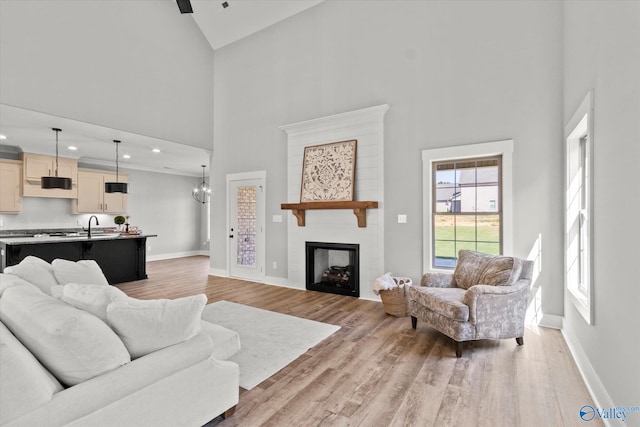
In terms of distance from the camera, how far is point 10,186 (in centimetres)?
644

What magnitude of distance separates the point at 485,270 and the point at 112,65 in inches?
246

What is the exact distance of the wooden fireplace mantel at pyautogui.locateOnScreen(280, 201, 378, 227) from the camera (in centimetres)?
455

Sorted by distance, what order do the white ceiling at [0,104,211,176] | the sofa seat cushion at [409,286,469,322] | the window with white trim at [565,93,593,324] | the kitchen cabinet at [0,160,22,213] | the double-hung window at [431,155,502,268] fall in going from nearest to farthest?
the sofa seat cushion at [409,286,469,322], the window with white trim at [565,93,593,324], the double-hung window at [431,155,502,268], the white ceiling at [0,104,211,176], the kitchen cabinet at [0,160,22,213]

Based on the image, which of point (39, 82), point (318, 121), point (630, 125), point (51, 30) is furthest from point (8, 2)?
point (630, 125)

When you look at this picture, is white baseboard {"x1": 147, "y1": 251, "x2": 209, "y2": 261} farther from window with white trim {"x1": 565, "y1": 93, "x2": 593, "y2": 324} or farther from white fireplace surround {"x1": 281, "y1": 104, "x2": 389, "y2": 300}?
window with white trim {"x1": 565, "y1": 93, "x2": 593, "y2": 324}

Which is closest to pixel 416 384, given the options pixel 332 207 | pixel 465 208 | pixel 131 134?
pixel 465 208

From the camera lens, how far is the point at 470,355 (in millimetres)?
2818

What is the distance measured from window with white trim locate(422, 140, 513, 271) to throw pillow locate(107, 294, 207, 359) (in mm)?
3374

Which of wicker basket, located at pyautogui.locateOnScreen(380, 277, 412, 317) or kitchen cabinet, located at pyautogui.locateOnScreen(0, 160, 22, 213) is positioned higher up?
kitchen cabinet, located at pyautogui.locateOnScreen(0, 160, 22, 213)

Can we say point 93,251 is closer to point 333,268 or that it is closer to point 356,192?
point 333,268

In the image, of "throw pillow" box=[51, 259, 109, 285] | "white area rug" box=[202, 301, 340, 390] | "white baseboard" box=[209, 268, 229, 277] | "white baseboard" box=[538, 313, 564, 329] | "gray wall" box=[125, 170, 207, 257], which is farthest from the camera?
"gray wall" box=[125, 170, 207, 257]

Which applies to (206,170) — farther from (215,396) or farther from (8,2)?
(215,396)

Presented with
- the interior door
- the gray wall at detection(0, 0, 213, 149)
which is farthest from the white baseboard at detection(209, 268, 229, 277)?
the gray wall at detection(0, 0, 213, 149)

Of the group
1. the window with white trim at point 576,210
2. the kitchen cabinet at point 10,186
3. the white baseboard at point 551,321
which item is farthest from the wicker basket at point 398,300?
the kitchen cabinet at point 10,186
